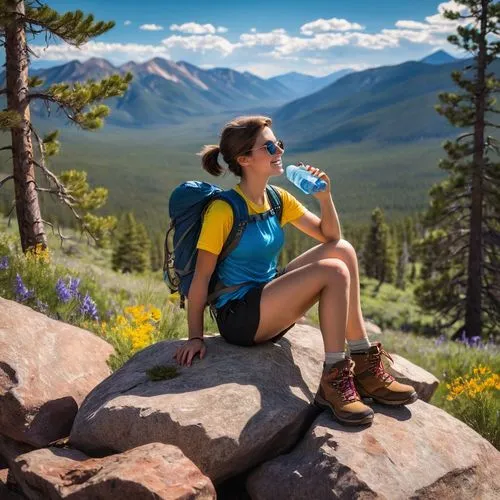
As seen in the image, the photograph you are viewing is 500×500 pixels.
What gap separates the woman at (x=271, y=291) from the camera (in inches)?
168

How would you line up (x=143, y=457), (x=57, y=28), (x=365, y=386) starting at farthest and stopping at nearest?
(x=57, y=28)
(x=365, y=386)
(x=143, y=457)

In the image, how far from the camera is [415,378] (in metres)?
5.49

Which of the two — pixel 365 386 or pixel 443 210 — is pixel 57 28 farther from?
pixel 443 210

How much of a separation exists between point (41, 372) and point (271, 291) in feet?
6.79

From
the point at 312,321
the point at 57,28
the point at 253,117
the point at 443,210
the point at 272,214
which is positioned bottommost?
the point at 312,321

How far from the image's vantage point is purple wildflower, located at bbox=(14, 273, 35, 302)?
634 cm

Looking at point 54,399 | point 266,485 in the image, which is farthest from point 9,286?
point 266,485

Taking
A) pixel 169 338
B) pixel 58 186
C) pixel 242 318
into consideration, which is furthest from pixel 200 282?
pixel 58 186

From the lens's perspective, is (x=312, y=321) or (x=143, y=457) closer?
(x=143, y=457)

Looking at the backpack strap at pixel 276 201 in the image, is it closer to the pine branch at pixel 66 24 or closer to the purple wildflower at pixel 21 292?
the purple wildflower at pixel 21 292

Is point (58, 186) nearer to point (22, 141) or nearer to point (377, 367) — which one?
point (22, 141)

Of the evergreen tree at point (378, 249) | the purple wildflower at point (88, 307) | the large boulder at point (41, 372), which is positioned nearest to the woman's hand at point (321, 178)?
the large boulder at point (41, 372)

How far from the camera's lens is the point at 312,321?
12906 mm

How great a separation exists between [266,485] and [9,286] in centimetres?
455
